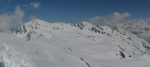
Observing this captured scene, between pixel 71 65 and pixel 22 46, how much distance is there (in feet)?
20.9

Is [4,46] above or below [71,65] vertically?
above

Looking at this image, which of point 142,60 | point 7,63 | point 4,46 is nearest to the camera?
point 7,63

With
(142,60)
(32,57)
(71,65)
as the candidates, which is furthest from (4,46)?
(142,60)

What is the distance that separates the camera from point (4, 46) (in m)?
26.7

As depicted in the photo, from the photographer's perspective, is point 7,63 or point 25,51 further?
point 25,51

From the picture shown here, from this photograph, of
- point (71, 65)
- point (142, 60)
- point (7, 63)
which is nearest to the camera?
point (7, 63)

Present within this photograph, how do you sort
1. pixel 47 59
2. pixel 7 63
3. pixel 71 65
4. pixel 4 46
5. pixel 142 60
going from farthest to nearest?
1. pixel 142 60
2. pixel 71 65
3. pixel 47 59
4. pixel 4 46
5. pixel 7 63

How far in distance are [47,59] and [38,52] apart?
1424 millimetres

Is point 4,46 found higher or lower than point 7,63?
higher

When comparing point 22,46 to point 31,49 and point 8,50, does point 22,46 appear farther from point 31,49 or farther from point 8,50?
point 8,50

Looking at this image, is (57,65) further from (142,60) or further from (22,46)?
(142,60)

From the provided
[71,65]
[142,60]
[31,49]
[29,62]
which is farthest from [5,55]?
[142,60]

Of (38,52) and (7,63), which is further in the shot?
(38,52)

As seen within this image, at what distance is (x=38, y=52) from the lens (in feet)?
96.0
